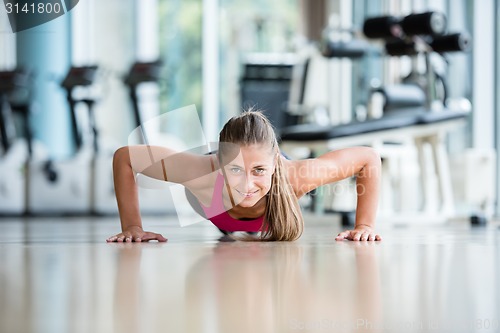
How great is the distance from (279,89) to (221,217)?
5.25 m

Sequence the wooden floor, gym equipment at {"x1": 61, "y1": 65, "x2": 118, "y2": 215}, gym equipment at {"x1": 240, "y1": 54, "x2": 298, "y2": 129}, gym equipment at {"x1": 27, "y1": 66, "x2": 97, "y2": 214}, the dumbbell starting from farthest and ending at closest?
gym equipment at {"x1": 240, "y1": 54, "x2": 298, "y2": 129}
gym equipment at {"x1": 27, "y1": 66, "x2": 97, "y2": 214}
gym equipment at {"x1": 61, "y1": 65, "x2": 118, "y2": 215}
the dumbbell
the wooden floor

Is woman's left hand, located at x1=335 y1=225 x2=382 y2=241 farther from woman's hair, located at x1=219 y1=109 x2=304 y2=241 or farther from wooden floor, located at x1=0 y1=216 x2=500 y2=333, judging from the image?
wooden floor, located at x1=0 y1=216 x2=500 y2=333

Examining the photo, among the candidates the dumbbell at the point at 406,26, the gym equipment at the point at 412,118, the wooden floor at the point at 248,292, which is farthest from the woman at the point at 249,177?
the dumbbell at the point at 406,26

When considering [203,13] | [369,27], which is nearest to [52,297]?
[369,27]

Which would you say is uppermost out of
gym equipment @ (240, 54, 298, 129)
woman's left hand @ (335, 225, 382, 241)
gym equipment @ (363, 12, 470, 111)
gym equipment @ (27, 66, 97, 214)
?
gym equipment @ (363, 12, 470, 111)

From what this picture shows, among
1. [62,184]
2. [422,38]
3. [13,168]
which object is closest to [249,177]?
[422,38]

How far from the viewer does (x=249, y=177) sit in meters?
2.21

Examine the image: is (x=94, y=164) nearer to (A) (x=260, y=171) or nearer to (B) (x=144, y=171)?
(B) (x=144, y=171)

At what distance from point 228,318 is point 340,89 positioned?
6962 millimetres

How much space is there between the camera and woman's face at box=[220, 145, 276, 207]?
87.0 inches

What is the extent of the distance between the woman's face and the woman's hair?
0.08 feet

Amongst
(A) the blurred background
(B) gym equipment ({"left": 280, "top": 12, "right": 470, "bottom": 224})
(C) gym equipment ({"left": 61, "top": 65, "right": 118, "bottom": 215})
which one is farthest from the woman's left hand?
(C) gym equipment ({"left": 61, "top": 65, "right": 118, "bottom": 215})

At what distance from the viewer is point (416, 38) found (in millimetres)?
5219

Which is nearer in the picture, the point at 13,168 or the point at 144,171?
the point at 144,171
